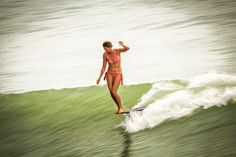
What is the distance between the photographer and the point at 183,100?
6184 mm

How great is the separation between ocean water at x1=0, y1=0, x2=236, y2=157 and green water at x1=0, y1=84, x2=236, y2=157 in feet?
0.06

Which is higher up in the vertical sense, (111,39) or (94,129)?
(111,39)

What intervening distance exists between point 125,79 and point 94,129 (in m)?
2.26

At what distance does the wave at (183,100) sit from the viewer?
232 inches

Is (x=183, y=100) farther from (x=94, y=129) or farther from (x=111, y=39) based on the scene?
(x=111, y=39)

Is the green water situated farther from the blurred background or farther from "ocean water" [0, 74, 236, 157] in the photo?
the blurred background

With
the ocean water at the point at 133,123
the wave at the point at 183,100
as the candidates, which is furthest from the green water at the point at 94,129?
the wave at the point at 183,100

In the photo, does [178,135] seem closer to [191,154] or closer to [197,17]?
[191,154]

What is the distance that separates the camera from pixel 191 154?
15.1ft

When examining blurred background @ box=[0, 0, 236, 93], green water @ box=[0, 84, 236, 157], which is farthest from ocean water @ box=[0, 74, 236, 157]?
blurred background @ box=[0, 0, 236, 93]

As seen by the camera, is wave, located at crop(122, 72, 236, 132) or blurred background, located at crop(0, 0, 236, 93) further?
blurred background, located at crop(0, 0, 236, 93)

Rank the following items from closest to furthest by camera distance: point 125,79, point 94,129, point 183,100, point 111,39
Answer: point 183,100, point 94,129, point 125,79, point 111,39

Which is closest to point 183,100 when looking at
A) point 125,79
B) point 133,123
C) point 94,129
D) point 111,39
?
point 133,123

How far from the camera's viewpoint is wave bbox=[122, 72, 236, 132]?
590 centimetres
